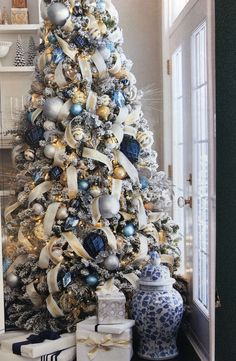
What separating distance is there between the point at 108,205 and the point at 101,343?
2.07ft

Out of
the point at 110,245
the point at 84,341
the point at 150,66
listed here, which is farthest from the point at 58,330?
the point at 150,66

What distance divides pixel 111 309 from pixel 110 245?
31cm

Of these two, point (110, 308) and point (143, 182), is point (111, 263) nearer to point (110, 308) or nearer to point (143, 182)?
point (110, 308)

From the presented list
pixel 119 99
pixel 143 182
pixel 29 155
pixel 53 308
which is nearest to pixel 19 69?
pixel 29 155

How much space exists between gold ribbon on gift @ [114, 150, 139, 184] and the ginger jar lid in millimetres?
400

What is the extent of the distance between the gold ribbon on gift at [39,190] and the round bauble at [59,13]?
77 cm

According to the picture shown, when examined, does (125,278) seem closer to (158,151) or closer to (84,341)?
(84,341)

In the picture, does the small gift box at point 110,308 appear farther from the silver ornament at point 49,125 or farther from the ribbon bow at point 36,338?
the silver ornament at point 49,125

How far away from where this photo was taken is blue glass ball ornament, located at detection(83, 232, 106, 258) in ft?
9.41

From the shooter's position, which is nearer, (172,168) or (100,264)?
(100,264)

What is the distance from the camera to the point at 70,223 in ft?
9.45

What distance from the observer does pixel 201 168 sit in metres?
2.88

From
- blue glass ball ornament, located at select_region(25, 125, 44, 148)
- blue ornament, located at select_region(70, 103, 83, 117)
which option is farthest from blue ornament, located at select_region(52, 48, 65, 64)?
blue glass ball ornament, located at select_region(25, 125, 44, 148)
